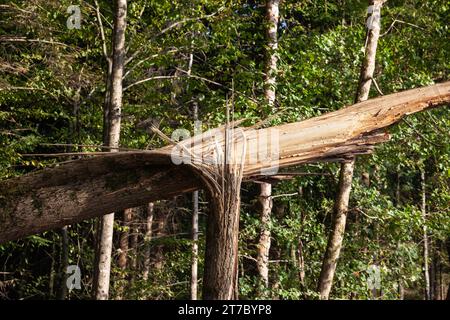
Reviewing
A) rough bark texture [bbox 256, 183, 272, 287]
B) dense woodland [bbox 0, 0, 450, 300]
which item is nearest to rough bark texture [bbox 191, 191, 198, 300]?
dense woodland [bbox 0, 0, 450, 300]

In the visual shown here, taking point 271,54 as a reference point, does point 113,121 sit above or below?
below

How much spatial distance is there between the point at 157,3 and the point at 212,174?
7169 millimetres

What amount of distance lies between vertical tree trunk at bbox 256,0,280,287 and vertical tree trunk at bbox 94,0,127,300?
249 centimetres

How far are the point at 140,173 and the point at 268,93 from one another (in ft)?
20.8

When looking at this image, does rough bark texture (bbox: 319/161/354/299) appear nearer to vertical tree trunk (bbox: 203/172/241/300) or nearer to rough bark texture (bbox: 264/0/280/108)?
rough bark texture (bbox: 264/0/280/108)

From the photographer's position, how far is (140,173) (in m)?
3.47

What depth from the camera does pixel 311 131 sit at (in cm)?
358

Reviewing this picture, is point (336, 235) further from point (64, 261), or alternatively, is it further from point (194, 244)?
point (64, 261)

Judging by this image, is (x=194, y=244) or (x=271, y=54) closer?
(x=271, y=54)

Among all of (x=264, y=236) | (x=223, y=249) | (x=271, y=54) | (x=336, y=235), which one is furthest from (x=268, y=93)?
(x=223, y=249)

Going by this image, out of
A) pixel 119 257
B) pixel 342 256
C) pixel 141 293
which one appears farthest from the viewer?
pixel 119 257

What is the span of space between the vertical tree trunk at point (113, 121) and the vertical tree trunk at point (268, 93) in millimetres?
2488
